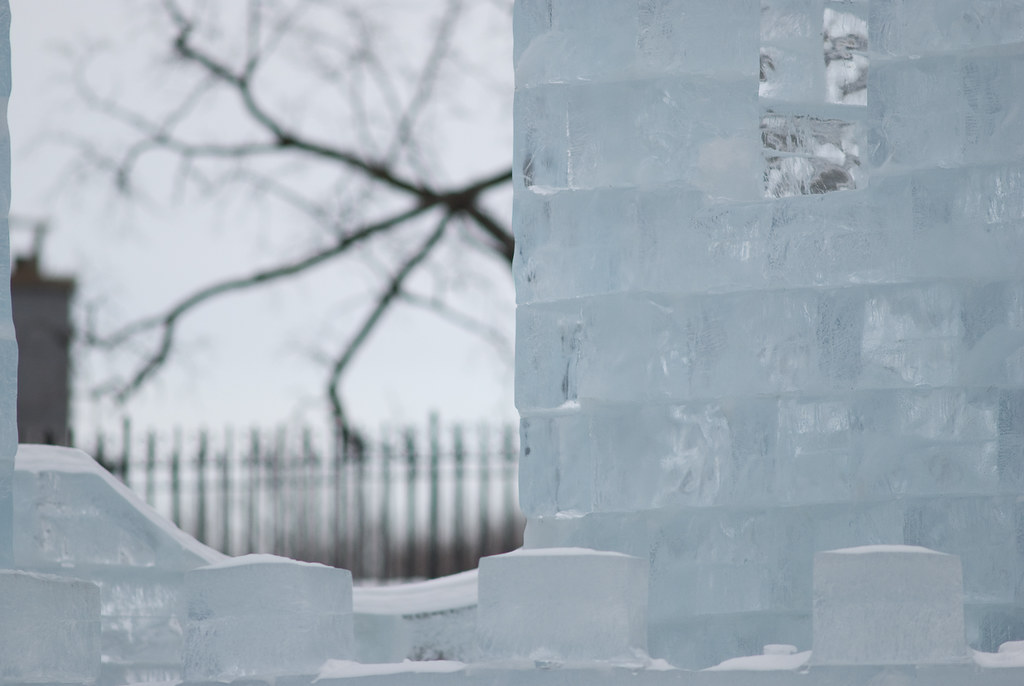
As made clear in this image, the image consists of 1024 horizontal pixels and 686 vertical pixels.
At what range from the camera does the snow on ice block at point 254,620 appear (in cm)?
316

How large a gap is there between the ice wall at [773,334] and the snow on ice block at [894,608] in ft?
1.26

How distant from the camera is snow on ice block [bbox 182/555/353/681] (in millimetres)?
3158

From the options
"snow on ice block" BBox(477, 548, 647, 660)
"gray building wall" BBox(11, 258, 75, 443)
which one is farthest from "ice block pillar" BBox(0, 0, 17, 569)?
"gray building wall" BBox(11, 258, 75, 443)

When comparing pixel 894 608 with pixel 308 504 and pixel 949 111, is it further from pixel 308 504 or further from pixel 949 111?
pixel 308 504

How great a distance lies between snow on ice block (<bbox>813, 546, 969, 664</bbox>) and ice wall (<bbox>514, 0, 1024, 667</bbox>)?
0.38 meters

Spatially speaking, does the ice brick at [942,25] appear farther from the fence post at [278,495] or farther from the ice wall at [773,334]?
the fence post at [278,495]

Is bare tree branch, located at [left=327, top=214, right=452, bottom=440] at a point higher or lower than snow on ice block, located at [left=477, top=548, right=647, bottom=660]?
higher

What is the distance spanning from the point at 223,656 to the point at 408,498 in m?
7.95

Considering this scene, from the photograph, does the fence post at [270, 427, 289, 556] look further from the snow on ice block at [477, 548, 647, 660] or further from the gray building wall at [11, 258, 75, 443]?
the snow on ice block at [477, 548, 647, 660]

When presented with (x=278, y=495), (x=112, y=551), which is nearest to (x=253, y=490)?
(x=278, y=495)

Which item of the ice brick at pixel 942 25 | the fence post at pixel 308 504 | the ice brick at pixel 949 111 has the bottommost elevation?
the fence post at pixel 308 504

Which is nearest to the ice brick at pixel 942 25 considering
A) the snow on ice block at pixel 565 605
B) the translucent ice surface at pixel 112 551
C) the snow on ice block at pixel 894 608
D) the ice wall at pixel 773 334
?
the ice wall at pixel 773 334

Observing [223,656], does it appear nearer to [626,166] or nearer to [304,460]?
[626,166]

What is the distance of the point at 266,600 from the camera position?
3168mm
